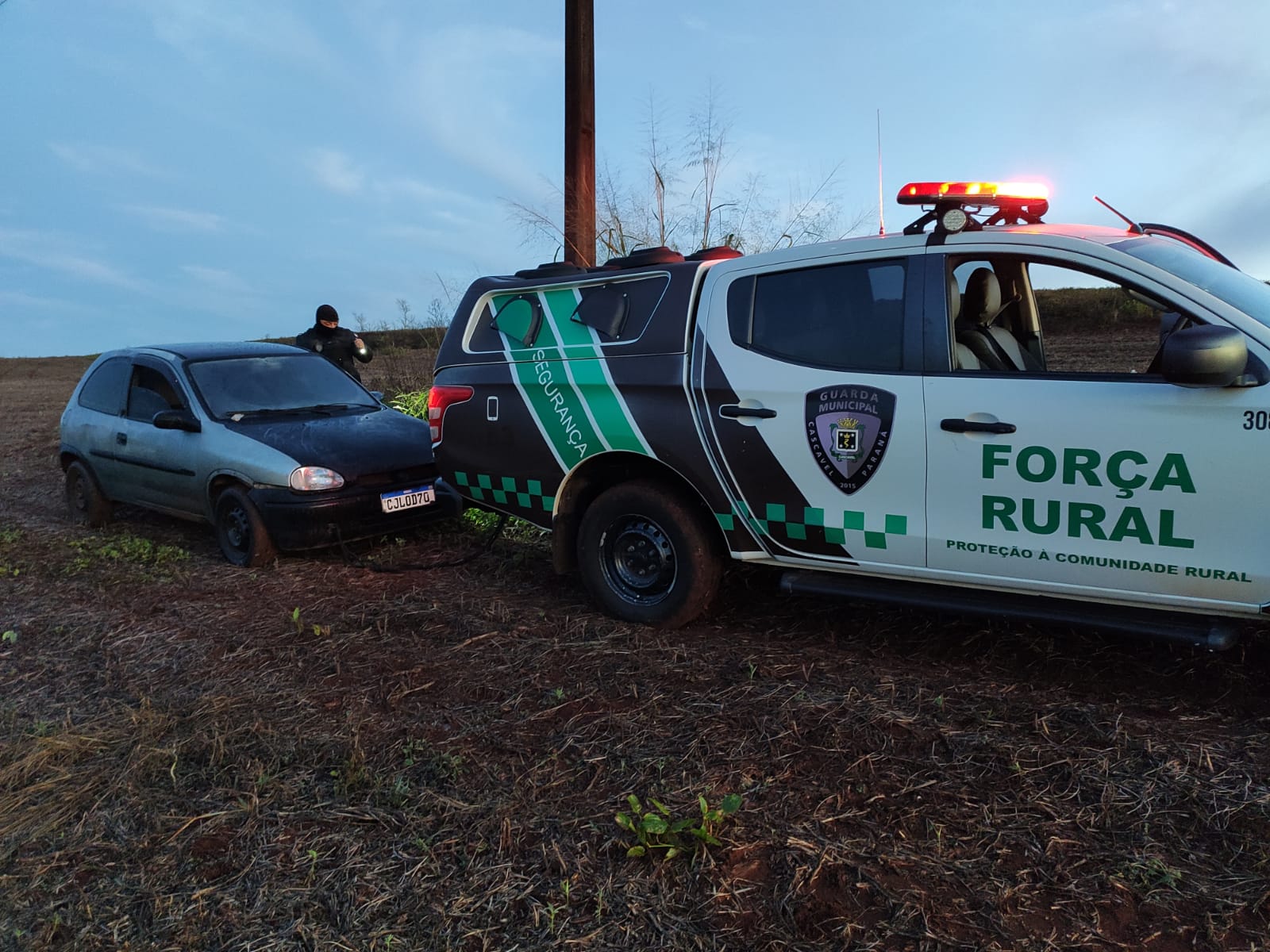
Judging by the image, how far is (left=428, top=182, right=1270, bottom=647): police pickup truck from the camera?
3.33 metres

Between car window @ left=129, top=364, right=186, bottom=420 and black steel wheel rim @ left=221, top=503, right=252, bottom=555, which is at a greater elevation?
car window @ left=129, top=364, right=186, bottom=420

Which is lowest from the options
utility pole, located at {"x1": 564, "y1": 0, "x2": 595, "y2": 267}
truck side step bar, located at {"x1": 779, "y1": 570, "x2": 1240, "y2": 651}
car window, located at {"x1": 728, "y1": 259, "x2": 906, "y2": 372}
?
truck side step bar, located at {"x1": 779, "y1": 570, "x2": 1240, "y2": 651}

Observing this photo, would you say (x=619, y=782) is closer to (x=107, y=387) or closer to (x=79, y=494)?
(x=107, y=387)

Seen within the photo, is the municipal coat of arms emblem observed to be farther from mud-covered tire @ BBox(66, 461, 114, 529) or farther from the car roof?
mud-covered tire @ BBox(66, 461, 114, 529)

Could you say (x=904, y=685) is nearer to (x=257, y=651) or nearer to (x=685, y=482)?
(x=685, y=482)

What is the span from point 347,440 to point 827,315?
387 centimetres

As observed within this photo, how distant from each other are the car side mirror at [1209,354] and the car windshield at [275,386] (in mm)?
5876

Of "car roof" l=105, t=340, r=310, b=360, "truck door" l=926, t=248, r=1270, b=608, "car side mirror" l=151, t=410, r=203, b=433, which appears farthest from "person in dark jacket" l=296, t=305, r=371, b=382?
"truck door" l=926, t=248, r=1270, b=608

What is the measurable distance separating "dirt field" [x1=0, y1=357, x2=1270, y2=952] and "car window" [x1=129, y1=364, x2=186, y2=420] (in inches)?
92.4

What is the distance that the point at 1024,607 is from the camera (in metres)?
3.71

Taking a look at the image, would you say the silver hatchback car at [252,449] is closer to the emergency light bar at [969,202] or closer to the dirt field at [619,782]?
the dirt field at [619,782]

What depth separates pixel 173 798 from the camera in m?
3.22

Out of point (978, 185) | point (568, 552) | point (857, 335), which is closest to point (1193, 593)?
point (857, 335)

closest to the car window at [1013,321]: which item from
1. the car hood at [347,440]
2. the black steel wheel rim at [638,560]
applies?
the black steel wheel rim at [638,560]
